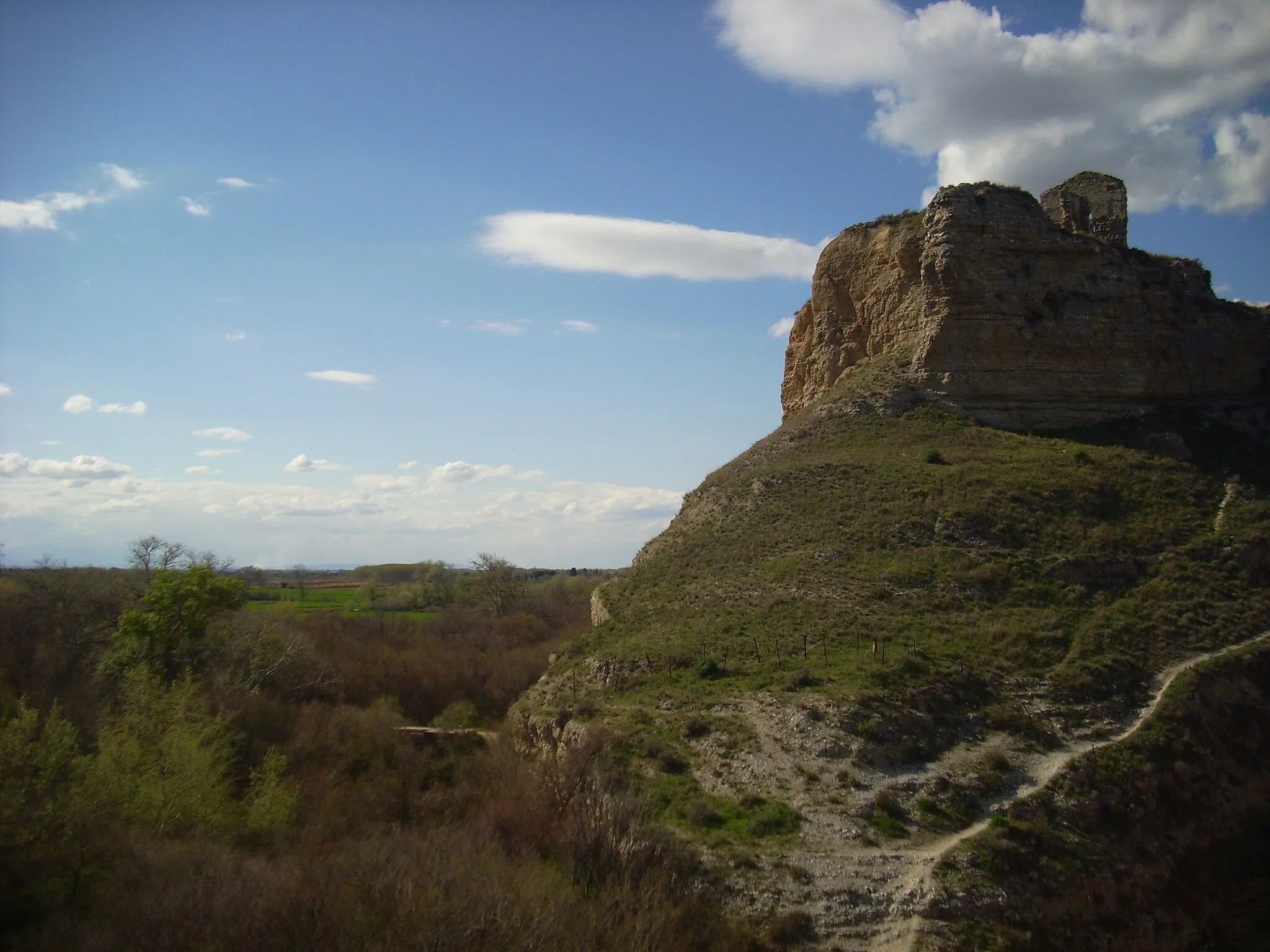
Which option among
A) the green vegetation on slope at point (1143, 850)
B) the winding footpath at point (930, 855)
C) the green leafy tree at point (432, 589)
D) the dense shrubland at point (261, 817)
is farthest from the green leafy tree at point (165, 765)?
the green leafy tree at point (432, 589)

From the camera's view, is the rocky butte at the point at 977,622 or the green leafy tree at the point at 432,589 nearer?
the rocky butte at the point at 977,622

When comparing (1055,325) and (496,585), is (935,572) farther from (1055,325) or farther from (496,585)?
(496,585)

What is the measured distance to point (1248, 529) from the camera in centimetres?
2744

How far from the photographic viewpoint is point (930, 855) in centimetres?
1489

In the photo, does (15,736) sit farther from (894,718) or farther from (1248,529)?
(1248,529)

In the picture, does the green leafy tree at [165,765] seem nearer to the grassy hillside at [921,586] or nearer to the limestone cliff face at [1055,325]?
the grassy hillside at [921,586]

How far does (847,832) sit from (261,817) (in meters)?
12.0

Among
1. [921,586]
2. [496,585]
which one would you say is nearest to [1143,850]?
A: [921,586]

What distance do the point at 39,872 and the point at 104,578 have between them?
97.0ft

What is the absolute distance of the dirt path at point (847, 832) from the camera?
13.8m

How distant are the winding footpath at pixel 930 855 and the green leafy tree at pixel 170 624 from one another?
23378 mm

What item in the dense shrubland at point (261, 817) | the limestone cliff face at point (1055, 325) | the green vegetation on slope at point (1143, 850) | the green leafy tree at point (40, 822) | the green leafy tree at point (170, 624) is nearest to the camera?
the dense shrubland at point (261, 817)

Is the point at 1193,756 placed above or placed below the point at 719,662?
below

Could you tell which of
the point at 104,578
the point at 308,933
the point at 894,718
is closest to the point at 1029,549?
the point at 894,718
